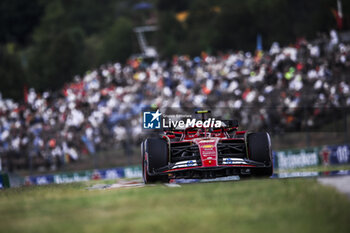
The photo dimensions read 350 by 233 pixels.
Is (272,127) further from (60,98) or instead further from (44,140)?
(60,98)

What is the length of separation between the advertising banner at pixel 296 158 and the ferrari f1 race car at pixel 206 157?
9.40 metres

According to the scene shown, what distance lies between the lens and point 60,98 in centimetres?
3341

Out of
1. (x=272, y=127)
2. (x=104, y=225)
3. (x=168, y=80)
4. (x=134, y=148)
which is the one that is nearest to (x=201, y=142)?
(x=104, y=225)

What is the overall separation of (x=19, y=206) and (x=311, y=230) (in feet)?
13.3

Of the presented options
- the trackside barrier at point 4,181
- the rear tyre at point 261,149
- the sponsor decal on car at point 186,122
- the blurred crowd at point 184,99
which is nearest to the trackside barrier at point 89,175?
the blurred crowd at point 184,99

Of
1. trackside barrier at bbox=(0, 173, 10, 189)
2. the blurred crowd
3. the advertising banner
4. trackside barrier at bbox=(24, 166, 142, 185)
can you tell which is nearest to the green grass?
trackside barrier at bbox=(0, 173, 10, 189)

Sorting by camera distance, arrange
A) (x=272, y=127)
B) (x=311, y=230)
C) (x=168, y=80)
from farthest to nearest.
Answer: (x=168, y=80)
(x=272, y=127)
(x=311, y=230)

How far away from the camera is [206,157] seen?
11344 mm

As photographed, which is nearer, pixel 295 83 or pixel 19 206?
pixel 19 206

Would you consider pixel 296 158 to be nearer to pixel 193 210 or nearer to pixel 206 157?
pixel 206 157

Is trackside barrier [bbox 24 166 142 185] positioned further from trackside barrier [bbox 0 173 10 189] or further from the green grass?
the green grass

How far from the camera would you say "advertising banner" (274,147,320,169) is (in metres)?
21.1

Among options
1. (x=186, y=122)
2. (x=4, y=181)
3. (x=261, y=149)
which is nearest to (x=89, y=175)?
(x=4, y=181)

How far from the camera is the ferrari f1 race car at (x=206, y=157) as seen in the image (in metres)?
11.3
